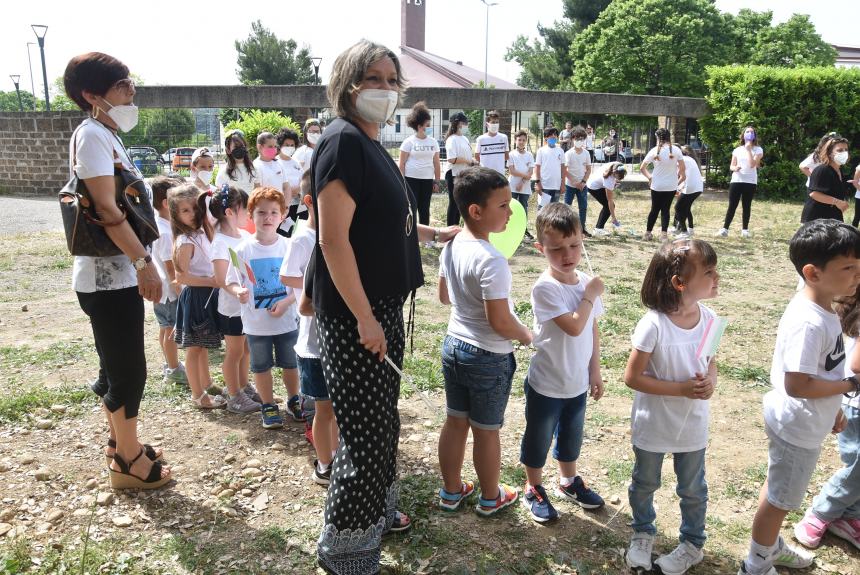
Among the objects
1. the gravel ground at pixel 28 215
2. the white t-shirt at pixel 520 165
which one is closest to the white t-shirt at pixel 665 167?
the white t-shirt at pixel 520 165

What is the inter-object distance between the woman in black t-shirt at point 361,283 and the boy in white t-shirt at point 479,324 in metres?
0.28

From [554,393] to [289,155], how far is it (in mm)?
6599

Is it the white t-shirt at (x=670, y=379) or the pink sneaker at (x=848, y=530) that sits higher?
the white t-shirt at (x=670, y=379)

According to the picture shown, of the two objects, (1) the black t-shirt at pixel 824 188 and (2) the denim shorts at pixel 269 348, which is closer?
(2) the denim shorts at pixel 269 348

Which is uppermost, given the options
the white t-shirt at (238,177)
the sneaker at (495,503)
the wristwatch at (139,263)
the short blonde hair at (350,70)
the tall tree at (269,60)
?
the tall tree at (269,60)

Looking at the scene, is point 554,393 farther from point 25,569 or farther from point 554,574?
point 25,569

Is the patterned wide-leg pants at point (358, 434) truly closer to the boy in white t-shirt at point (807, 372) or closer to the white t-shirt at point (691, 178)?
the boy in white t-shirt at point (807, 372)

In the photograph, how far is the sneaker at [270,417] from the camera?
4020 mm

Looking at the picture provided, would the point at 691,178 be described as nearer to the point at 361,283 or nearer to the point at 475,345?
the point at 475,345

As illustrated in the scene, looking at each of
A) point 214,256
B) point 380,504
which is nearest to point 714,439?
point 380,504

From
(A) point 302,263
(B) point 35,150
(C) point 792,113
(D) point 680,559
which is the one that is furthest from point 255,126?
(C) point 792,113

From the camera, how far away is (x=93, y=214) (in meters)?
2.84

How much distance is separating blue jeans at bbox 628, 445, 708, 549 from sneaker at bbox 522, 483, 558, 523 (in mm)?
417

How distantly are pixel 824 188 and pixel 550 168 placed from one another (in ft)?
14.2
